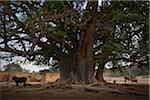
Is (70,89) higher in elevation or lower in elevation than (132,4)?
lower

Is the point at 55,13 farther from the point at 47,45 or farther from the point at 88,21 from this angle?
the point at 47,45

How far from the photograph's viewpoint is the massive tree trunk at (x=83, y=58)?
12.3 meters

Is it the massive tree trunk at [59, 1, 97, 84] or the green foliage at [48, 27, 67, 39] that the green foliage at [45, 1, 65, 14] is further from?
the massive tree trunk at [59, 1, 97, 84]

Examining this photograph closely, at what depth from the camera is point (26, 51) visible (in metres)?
13.2

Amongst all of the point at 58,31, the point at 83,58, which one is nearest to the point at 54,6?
the point at 58,31

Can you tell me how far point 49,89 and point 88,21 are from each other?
288 cm

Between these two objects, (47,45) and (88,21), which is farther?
(47,45)

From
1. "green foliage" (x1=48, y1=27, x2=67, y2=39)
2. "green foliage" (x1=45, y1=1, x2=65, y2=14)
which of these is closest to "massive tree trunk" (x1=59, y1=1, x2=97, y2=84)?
"green foliage" (x1=48, y1=27, x2=67, y2=39)

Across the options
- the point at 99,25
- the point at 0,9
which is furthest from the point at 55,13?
the point at 99,25

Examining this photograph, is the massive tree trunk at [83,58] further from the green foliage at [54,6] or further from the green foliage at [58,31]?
the green foliage at [54,6]

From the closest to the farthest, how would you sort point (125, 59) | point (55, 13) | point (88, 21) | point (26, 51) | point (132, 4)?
1. point (55, 13)
2. point (132, 4)
3. point (88, 21)
4. point (26, 51)
5. point (125, 59)

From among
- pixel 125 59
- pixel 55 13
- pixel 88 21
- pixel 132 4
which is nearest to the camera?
pixel 55 13

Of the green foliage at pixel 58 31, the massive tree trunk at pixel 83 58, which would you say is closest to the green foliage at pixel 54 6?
the green foliage at pixel 58 31

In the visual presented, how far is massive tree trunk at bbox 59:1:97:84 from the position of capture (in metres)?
12.3
